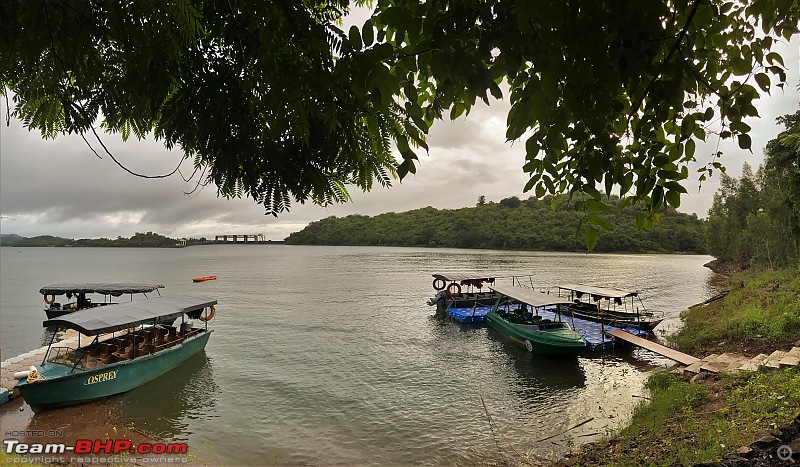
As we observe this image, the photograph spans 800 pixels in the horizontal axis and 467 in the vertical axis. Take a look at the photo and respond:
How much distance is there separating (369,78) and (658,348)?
21014 millimetres

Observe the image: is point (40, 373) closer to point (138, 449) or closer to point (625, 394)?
point (138, 449)

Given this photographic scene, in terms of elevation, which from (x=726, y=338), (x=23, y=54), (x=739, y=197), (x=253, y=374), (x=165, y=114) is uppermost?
(x=739, y=197)

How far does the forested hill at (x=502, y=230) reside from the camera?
381 ft

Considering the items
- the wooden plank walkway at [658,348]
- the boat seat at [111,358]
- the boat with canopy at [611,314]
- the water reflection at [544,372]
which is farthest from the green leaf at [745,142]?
the boat with canopy at [611,314]

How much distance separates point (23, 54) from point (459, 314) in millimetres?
29838

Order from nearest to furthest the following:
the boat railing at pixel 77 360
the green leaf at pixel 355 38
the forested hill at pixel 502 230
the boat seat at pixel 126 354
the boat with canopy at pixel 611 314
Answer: the green leaf at pixel 355 38, the boat railing at pixel 77 360, the boat seat at pixel 126 354, the boat with canopy at pixel 611 314, the forested hill at pixel 502 230

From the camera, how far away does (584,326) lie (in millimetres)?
25734

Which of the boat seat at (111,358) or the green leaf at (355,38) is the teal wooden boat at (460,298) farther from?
the green leaf at (355,38)

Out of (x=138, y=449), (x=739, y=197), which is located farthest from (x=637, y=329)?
(x=739, y=197)

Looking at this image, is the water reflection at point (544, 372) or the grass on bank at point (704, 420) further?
the water reflection at point (544, 372)

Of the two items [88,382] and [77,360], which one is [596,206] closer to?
[88,382]

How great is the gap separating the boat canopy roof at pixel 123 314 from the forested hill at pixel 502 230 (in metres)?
80.2

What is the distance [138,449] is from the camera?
11961mm

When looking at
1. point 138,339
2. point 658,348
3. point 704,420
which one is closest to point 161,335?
point 138,339
